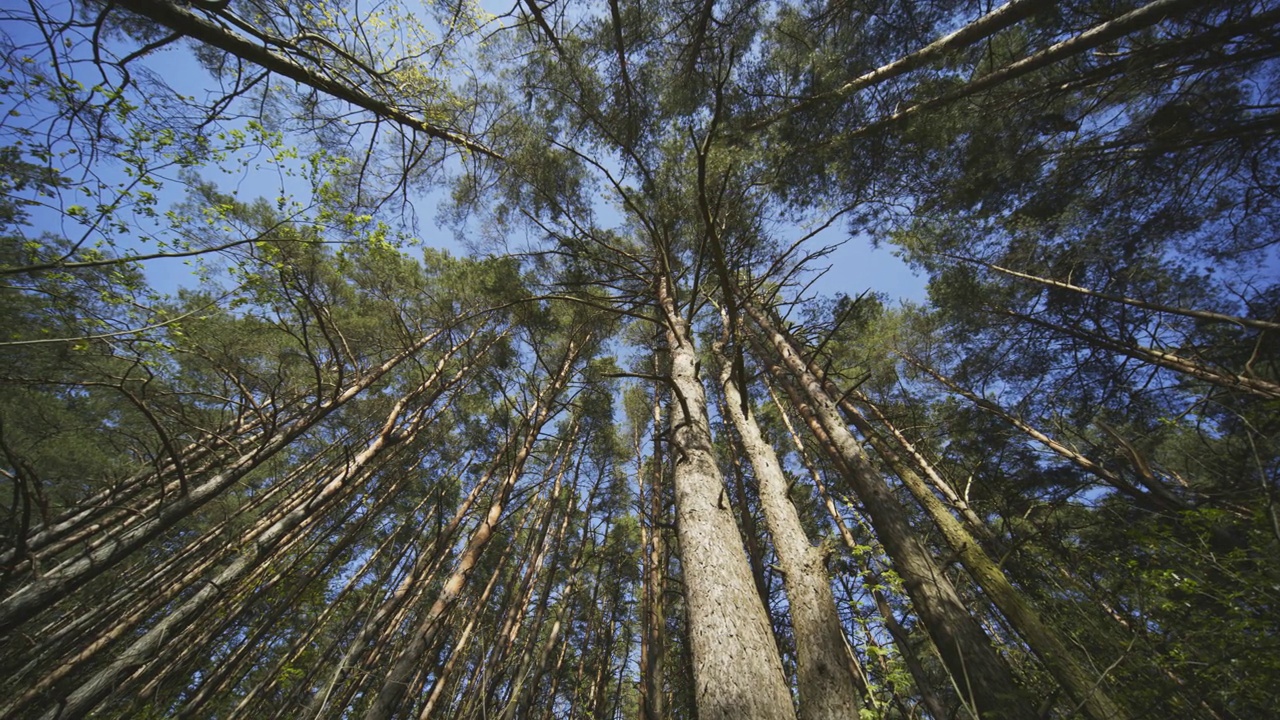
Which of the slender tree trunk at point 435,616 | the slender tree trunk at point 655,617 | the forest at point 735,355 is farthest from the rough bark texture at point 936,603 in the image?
the slender tree trunk at point 435,616

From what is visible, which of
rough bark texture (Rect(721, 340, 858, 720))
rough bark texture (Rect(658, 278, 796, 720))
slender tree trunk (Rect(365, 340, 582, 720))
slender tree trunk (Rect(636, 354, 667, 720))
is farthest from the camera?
slender tree trunk (Rect(636, 354, 667, 720))

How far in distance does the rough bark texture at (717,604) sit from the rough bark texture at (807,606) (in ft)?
2.12

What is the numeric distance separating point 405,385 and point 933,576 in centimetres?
1023

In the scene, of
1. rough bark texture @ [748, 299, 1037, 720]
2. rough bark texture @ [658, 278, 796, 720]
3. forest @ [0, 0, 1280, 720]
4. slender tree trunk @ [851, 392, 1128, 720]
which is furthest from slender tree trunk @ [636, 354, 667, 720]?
slender tree trunk @ [851, 392, 1128, 720]

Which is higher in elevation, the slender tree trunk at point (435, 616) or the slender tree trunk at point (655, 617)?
the slender tree trunk at point (655, 617)

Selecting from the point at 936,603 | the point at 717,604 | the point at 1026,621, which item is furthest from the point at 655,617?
the point at 717,604

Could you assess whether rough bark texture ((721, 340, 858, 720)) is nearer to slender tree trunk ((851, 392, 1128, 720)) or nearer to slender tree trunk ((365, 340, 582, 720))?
slender tree trunk ((851, 392, 1128, 720))

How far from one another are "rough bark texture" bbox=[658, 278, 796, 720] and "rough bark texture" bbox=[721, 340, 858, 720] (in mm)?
646

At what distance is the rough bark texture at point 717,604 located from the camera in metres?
1.75

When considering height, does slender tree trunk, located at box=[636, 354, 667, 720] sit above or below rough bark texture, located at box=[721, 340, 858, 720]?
above

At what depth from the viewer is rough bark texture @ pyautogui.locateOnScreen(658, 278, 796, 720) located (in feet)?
5.74

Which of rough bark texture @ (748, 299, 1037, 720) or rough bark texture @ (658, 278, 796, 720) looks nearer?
rough bark texture @ (658, 278, 796, 720)

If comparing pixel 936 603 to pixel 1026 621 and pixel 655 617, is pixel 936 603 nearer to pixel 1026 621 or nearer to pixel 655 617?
pixel 1026 621

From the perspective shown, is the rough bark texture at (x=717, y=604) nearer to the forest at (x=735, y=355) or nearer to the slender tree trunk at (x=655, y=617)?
the forest at (x=735, y=355)
